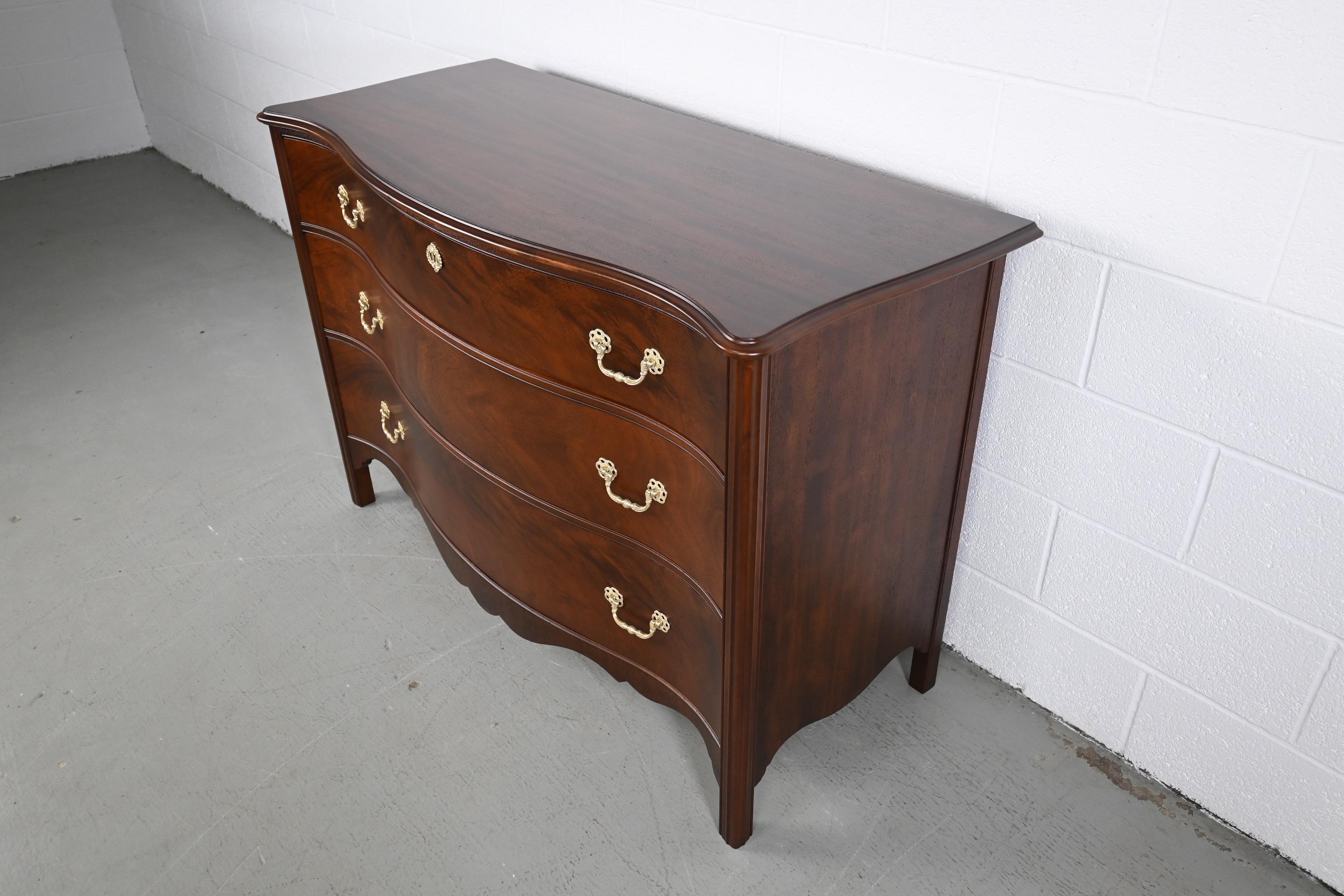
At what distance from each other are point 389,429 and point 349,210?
0.47 meters

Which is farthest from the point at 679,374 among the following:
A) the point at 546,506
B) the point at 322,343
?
the point at 322,343

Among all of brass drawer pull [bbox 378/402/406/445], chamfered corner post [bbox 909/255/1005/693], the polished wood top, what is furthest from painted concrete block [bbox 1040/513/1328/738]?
brass drawer pull [bbox 378/402/406/445]

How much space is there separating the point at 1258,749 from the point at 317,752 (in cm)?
153

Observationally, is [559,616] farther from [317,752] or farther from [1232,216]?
[1232,216]

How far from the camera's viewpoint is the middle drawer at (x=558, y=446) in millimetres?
1358

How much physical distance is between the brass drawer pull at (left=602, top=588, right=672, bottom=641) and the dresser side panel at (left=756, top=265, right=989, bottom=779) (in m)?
0.19

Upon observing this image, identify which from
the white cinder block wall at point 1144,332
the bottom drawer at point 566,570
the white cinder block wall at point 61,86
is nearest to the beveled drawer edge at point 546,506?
the bottom drawer at point 566,570

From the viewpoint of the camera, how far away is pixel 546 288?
1365 millimetres

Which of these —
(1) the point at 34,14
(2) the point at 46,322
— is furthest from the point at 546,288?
(1) the point at 34,14

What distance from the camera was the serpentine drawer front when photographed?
4.06ft

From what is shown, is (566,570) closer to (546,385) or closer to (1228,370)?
(546,385)

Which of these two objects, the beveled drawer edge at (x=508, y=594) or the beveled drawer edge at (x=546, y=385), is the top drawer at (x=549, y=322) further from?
the beveled drawer edge at (x=508, y=594)

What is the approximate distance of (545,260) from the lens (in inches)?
51.5

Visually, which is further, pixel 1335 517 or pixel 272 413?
pixel 272 413
